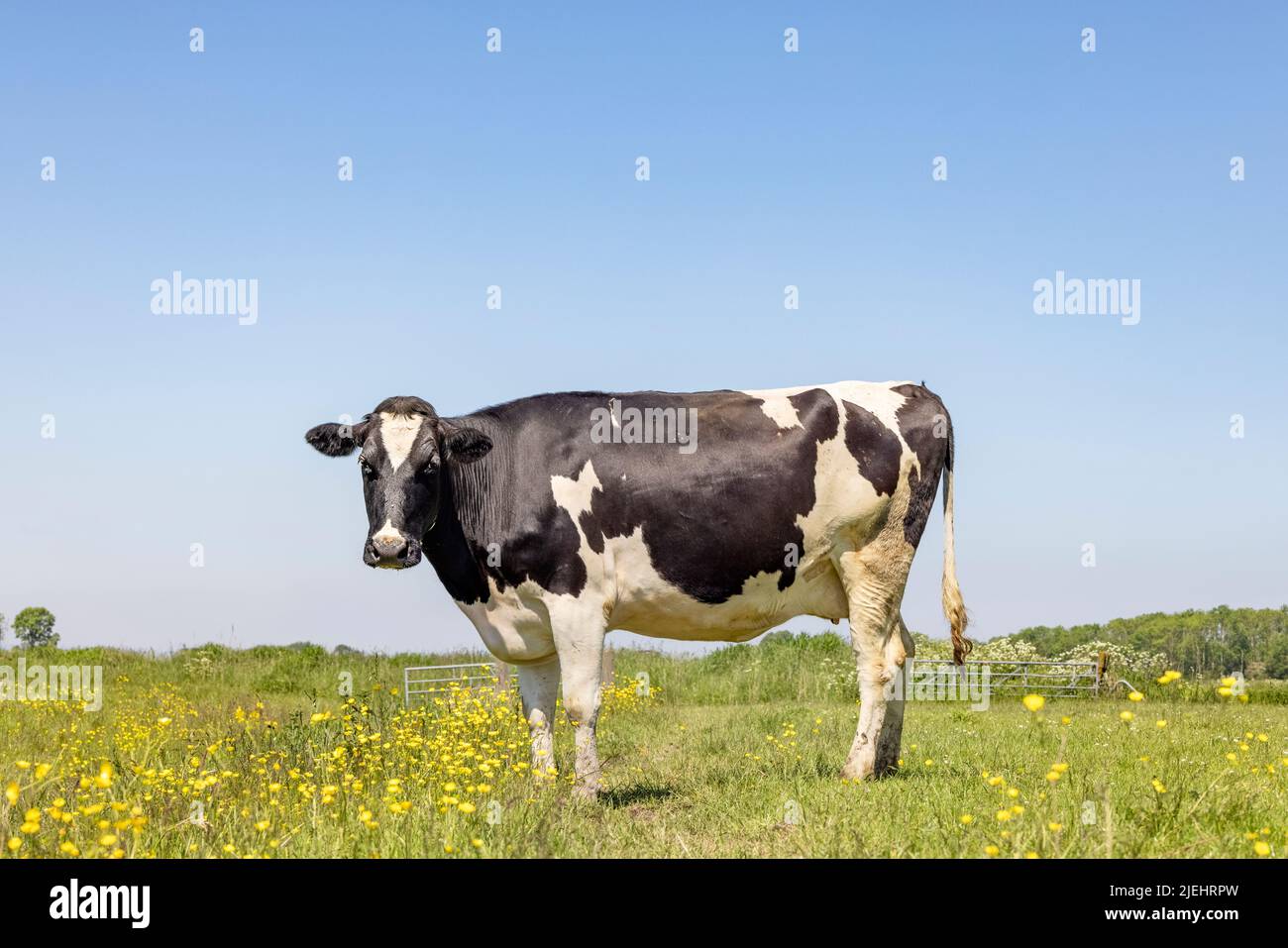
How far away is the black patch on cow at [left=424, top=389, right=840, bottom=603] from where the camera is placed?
9586mm

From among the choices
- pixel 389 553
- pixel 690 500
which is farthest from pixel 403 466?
pixel 690 500

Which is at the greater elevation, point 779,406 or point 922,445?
point 779,406

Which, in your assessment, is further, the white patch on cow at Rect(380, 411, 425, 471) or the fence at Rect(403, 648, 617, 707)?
the fence at Rect(403, 648, 617, 707)

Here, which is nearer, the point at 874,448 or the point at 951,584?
the point at 874,448

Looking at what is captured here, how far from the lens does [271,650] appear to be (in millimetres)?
29156

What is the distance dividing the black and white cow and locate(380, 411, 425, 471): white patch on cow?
0.05 feet

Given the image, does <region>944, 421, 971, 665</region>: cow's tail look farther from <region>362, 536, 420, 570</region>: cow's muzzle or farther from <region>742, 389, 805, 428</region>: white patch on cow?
<region>362, 536, 420, 570</region>: cow's muzzle

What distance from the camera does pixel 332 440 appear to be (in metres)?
10.1

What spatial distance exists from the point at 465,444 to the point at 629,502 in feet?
4.90

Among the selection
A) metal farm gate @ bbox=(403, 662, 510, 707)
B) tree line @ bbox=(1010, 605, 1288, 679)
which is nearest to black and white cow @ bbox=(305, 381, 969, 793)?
metal farm gate @ bbox=(403, 662, 510, 707)

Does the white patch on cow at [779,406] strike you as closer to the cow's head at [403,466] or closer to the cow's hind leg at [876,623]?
the cow's hind leg at [876,623]

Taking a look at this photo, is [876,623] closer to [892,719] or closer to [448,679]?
[892,719]

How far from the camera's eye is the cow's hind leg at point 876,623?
33.8ft
